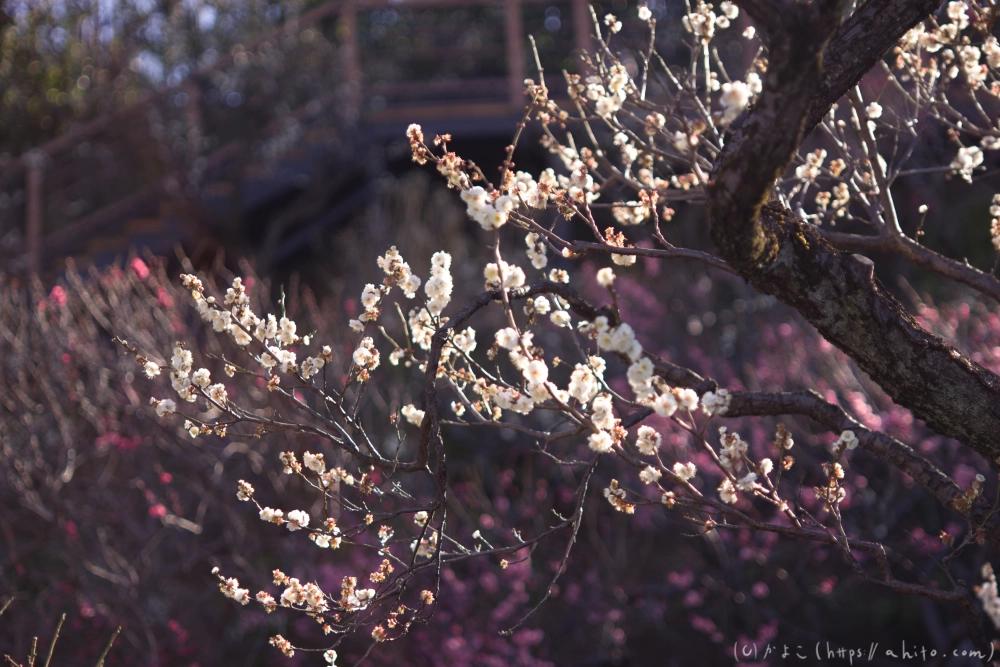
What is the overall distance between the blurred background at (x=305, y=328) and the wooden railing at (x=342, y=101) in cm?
4

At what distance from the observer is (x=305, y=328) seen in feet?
26.0

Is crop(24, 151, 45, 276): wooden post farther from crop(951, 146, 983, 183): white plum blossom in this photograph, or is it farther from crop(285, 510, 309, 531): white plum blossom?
crop(951, 146, 983, 183): white plum blossom

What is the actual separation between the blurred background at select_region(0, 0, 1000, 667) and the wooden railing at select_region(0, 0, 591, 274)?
40 mm

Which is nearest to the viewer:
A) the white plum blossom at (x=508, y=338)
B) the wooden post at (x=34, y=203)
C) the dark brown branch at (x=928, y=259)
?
the white plum blossom at (x=508, y=338)

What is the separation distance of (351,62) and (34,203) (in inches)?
145

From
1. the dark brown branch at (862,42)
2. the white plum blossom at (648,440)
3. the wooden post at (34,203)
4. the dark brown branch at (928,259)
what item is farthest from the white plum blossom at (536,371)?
the wooden post at (34,203)

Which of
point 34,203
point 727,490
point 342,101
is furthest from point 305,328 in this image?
point 727,490

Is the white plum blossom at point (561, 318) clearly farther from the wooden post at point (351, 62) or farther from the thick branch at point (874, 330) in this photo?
the wooden post at point (351, 62)

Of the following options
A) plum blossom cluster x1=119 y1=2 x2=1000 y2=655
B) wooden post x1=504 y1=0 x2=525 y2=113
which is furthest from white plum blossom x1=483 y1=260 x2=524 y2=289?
wooden post x1=504 y1=0 x2=525 y2=113

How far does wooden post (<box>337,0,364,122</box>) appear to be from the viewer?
9711 millimetres

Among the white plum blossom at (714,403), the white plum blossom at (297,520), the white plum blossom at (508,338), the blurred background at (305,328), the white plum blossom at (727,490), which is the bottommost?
the blurred background at (305,328)

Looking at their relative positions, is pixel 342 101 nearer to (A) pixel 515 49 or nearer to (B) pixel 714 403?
(A) pixel 515 49

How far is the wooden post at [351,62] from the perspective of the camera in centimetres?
971

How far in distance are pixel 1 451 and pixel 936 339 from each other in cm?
500
